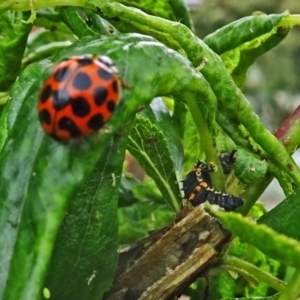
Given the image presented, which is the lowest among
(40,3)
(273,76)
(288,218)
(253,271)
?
(273,76)

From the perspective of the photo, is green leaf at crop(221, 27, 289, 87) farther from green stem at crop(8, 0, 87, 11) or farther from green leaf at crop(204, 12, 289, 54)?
green stem at crop(8, 0, 87, 11)

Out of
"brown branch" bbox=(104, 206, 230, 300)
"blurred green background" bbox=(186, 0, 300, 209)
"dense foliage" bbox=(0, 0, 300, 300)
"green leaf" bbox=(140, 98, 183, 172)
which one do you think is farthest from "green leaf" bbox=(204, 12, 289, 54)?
"blurred green background" bbox=(186, 0, 300, 209)

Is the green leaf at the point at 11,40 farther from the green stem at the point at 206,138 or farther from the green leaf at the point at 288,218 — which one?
the green leaf at the point at 288,218

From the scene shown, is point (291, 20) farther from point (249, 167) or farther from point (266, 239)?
point (266, 239)

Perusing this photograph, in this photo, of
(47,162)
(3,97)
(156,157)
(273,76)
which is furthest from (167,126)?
(273,76)

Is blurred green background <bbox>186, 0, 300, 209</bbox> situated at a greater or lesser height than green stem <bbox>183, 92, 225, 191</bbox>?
lesser

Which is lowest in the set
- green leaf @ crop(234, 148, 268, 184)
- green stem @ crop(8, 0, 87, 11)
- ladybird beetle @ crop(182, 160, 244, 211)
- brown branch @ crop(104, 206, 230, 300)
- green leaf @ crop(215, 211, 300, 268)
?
brown branch @ crop(104, 206, 230, 300)
